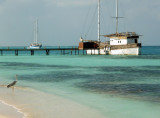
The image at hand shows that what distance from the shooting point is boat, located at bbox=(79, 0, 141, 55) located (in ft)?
220

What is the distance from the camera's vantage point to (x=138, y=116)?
1318 cm

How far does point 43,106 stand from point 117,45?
5600cm

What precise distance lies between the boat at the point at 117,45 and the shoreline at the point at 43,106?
50906 millimetres

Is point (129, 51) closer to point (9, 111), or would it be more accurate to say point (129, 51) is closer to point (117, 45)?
point (117, 45)

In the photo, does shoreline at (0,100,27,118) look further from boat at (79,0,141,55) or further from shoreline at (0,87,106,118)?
boat at (79,0,141,55)

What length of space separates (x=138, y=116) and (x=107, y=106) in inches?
89.7

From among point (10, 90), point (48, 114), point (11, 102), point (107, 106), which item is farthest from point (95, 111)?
point (10, 90)

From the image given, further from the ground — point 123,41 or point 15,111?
point 123,41

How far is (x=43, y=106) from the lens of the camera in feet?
48.2

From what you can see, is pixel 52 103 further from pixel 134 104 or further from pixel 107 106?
pixel 134 104

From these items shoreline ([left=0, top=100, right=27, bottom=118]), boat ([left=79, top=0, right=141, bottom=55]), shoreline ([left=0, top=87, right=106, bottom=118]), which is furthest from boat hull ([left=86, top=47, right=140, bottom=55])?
shoreline ([left=0, top=100, right=27, bottom=118])

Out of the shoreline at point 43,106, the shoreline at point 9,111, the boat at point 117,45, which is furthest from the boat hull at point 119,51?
the shoreline at point 9,111

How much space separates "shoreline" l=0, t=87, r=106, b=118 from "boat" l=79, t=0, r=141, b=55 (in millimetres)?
50906

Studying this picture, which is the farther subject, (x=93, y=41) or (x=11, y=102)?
(x=93, y=41)
